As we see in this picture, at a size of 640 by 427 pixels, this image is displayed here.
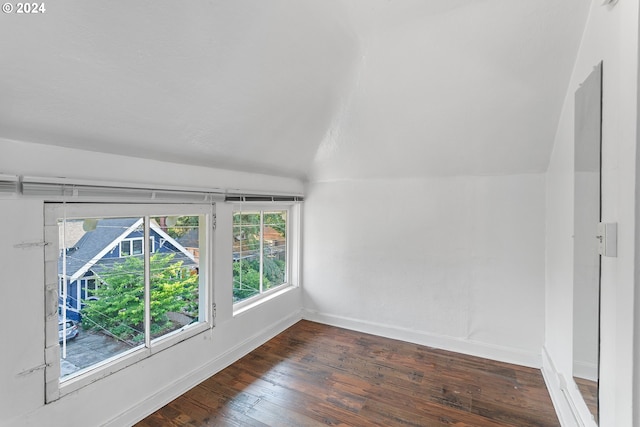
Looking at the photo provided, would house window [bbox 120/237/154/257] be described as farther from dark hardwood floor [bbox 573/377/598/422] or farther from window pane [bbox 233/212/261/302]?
dark hardwood floor [bbox 573/377/598/422]

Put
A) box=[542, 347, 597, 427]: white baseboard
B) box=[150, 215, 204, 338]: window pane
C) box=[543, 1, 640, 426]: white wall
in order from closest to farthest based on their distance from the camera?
1. box=[543, 1, 640, 426]: white wall
2. box=[542, 347, 597, 427]: white baseboard
3. box=[150, 215, 204, 338]: window pane

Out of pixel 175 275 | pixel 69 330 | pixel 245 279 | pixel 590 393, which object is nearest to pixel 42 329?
pixel 69 330

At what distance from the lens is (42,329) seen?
5.11 ft

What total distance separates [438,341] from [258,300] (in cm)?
184

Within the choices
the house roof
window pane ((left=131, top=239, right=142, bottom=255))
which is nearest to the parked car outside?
the house roof

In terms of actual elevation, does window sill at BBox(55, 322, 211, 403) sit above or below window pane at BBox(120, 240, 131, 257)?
below

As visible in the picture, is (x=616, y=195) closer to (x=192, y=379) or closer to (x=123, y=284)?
(x=123, y=284)

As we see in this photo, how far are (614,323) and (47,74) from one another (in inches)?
98.3

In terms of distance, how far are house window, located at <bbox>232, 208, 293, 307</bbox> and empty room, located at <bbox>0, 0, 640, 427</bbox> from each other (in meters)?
0.03

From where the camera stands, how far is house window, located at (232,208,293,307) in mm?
2931

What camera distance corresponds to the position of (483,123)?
94.9 inches

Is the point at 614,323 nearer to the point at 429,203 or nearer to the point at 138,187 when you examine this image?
the point at 429,203

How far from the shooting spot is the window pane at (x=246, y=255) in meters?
2.89

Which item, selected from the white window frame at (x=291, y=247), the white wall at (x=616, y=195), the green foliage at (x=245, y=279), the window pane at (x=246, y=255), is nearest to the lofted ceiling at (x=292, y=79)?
the white wall at (x=616, y=195)
